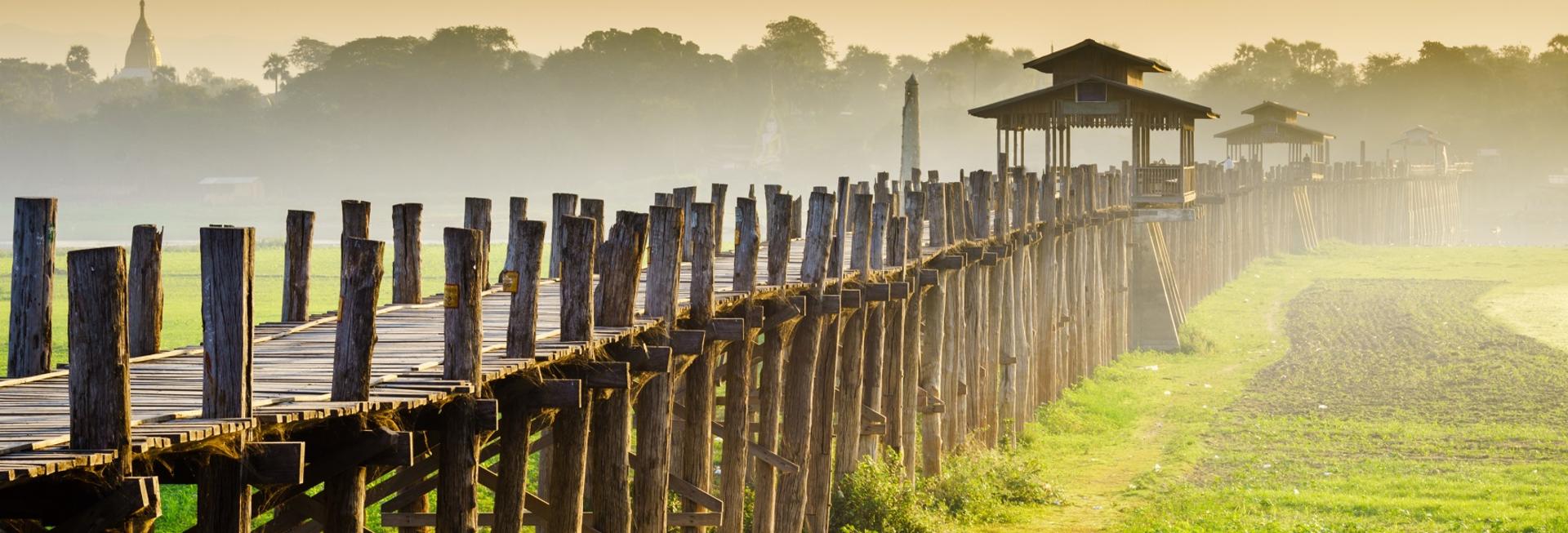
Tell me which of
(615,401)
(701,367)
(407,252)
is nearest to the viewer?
(407,252)

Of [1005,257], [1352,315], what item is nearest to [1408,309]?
[1352,315]

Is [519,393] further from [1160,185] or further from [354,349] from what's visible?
[1160,185]

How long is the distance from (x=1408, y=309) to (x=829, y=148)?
5331 cm

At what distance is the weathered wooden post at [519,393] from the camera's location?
7.32 metres

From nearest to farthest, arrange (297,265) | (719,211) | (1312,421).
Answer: (297,265)
(719,211)
(1312,421)

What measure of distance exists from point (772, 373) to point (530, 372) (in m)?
4.00

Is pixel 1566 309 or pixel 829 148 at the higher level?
pixel 829 148

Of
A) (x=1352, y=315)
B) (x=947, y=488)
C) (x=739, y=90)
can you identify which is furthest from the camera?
(x=739, y=90)

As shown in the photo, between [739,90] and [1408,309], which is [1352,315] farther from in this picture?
[739,90]

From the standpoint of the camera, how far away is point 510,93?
8231 centimetres

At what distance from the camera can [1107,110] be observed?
25.9 metres

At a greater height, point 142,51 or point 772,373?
point 142,51

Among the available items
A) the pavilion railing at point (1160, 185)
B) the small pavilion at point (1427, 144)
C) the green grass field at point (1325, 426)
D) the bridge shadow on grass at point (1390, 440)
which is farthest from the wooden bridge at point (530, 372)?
the small pavilion at point (1427, 144)

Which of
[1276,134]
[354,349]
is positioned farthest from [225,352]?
[1276,134]
